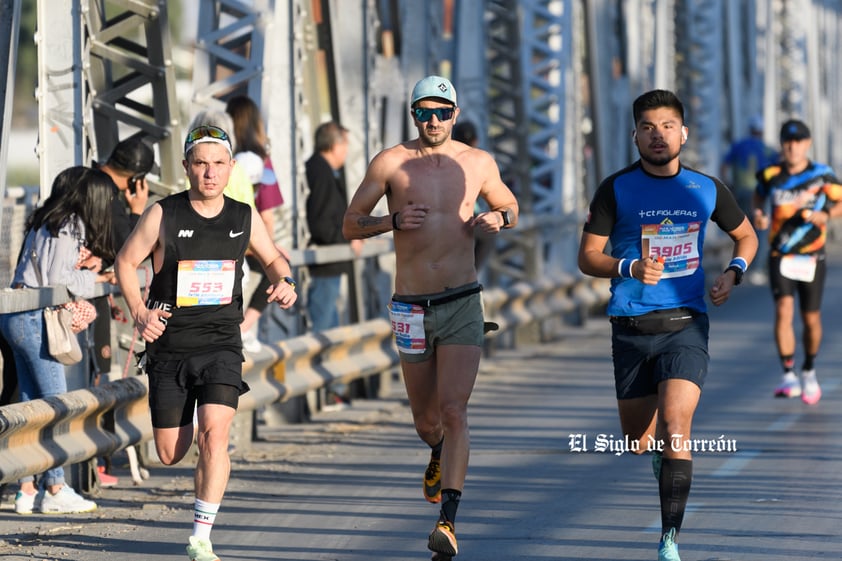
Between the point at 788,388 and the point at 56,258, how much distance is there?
6.77 m

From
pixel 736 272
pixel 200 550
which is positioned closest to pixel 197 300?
pixel 200 550

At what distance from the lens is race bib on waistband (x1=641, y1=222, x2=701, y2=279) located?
26.7ft

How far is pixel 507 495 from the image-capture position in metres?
10.0

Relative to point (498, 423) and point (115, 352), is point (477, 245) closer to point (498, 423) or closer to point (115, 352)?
point (498, 423)

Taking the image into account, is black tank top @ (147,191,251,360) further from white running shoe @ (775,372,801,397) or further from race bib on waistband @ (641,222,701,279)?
white running shoe @ (775,372,801,397)

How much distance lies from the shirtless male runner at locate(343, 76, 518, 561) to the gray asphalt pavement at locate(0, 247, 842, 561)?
784 millimetres

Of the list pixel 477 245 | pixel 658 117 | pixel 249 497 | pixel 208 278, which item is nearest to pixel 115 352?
pixel 249 497

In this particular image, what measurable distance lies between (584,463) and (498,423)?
82.8 inches

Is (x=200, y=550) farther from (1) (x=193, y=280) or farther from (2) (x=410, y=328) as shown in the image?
(2) (x=410, y=328)

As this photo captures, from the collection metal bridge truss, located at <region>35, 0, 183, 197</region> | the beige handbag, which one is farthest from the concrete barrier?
metal bridge truss, located at <region>35, 0, 183, 197</region>

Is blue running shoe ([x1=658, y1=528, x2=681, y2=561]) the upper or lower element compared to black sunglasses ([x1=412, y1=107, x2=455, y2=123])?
lower

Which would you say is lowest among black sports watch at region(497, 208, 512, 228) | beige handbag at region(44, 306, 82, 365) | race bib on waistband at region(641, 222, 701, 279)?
beige handbag at region(44, 306, 82, 365)

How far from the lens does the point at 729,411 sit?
13508 mm

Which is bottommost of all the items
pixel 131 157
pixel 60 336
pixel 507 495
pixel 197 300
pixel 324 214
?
pixel 507 495
